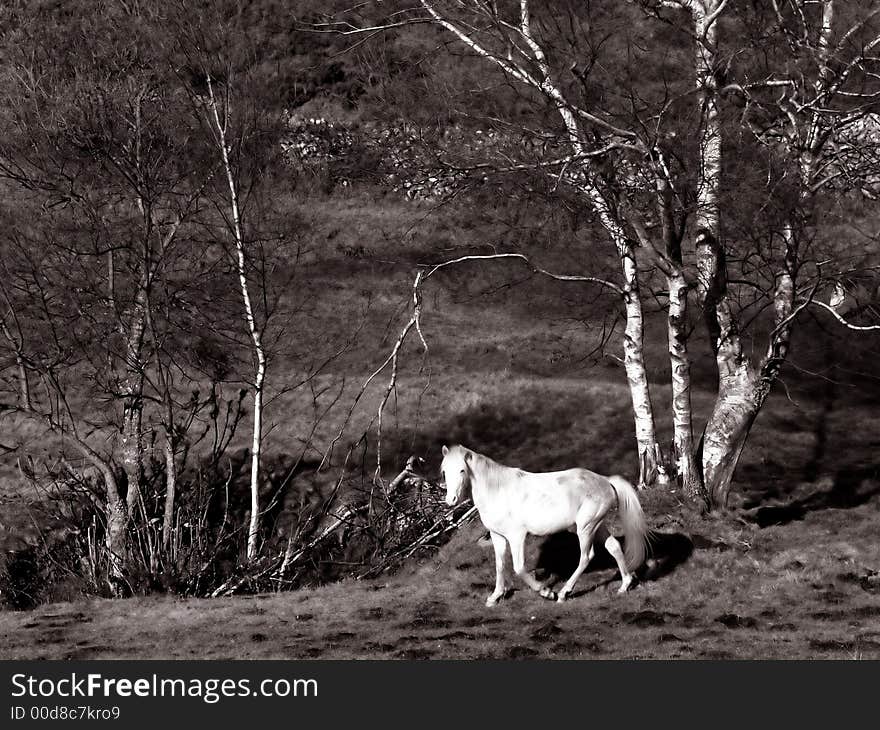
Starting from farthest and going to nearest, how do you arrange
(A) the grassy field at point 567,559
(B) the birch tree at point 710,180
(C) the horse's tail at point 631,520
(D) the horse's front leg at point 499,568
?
1. (B) the birch tree at point 710,180
2. (D) the horse's front leg at point 499,568
3. (C) the horse's tail at point 631,520
4. (A) the grassy field at point 567,559

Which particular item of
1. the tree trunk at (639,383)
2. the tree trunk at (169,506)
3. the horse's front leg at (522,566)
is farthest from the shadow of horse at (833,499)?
the tree trunk at (169,506)

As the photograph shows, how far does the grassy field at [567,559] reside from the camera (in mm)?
10141

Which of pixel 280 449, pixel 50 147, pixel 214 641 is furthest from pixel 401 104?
pixel 214 641

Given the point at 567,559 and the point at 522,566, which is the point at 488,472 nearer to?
the point at 522,566

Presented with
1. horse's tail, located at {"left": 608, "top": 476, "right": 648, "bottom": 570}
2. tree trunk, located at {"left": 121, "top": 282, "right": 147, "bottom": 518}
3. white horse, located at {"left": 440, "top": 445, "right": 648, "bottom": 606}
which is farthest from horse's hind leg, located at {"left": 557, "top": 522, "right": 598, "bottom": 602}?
tree trunk, located at {"left": 121, "top": 282, "right": 147, "bottom": 518}

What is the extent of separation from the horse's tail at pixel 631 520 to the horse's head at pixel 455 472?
157cm

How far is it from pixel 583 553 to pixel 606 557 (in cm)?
139

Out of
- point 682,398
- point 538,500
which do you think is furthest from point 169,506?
point 682,398

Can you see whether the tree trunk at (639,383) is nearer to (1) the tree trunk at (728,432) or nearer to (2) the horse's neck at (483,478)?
(1) the tree trunk at (728,432)

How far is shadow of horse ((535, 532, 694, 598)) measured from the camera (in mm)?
11922

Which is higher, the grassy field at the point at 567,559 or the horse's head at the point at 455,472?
the horse's head at the point at 455,472

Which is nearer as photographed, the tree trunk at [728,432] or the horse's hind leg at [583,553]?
the horse's hind leg at [583,553]

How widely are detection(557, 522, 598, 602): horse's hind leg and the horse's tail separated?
363 mm

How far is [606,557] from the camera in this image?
1231 cm
